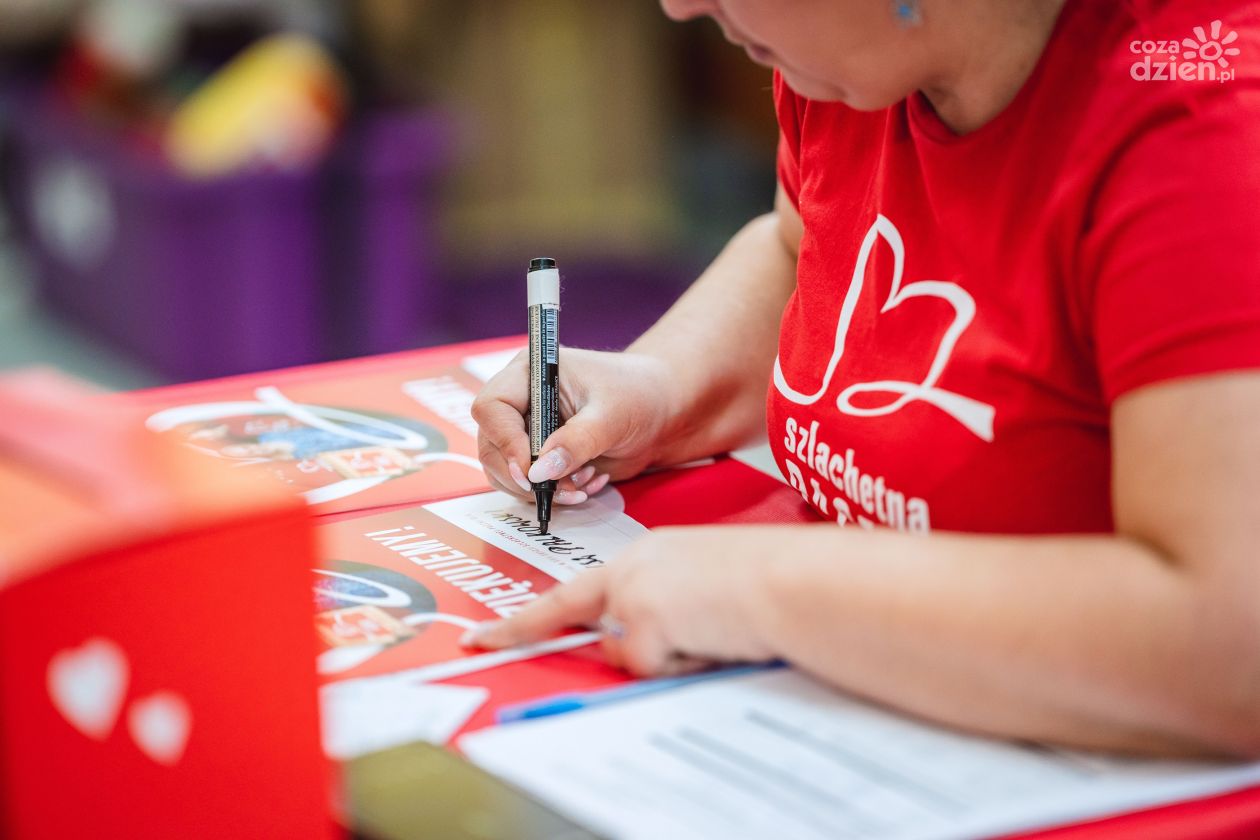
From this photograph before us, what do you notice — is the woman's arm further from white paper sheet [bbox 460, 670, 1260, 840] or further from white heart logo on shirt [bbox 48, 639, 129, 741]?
white heart logo on shirt [bbox 48, 639, 129, 741]

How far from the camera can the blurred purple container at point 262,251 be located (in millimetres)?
2926

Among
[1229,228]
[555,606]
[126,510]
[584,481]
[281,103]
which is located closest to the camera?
[126,510]

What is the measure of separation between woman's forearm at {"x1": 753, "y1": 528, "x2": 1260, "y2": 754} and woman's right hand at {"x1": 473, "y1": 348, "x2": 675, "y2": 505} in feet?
1.13

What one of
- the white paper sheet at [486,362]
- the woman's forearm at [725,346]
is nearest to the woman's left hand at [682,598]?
the woman's forearm at [725,346]

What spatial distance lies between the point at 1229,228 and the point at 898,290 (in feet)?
0.82

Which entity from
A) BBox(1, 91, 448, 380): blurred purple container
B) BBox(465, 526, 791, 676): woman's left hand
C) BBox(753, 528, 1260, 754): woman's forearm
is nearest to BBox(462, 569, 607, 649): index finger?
BBox(465, 526, 791, 676): woman's left hand

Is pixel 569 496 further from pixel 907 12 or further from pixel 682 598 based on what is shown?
pixel 907 12

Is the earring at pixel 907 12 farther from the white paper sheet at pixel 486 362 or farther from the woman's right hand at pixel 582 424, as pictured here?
the white paper sheet at pixel 486 362

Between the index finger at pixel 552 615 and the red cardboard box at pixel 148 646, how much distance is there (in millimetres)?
216

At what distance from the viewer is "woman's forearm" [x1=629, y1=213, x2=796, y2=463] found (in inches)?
47.7

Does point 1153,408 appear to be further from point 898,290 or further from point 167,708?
point 167,708

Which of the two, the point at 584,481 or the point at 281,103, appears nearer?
the point at 584,481

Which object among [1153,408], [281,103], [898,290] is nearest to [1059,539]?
[1153,408]

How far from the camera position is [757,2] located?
78cm
